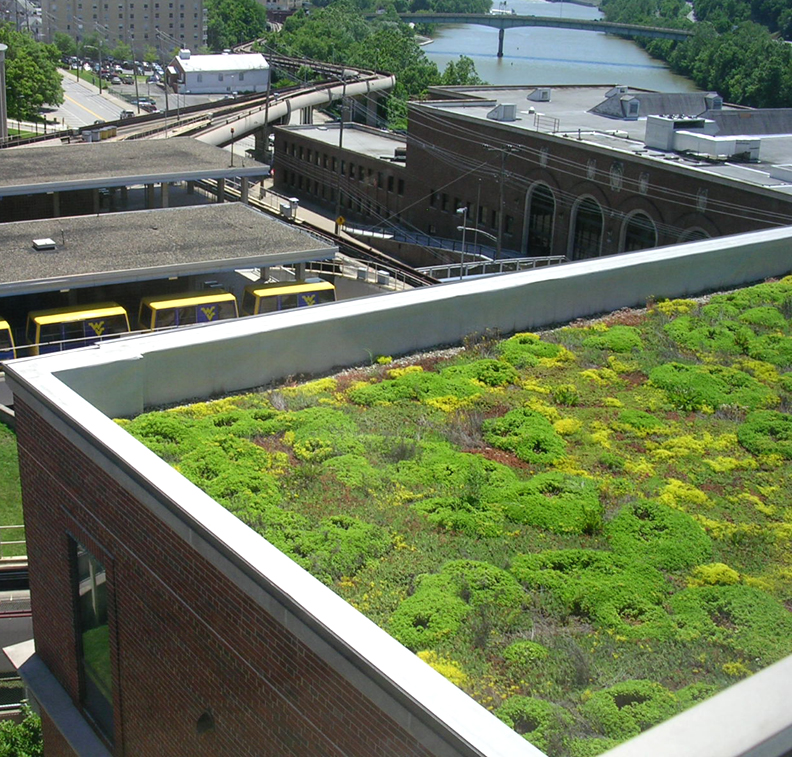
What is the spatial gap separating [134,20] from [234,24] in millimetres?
15713

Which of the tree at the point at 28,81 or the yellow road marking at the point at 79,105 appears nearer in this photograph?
the tree at the point at 28,81

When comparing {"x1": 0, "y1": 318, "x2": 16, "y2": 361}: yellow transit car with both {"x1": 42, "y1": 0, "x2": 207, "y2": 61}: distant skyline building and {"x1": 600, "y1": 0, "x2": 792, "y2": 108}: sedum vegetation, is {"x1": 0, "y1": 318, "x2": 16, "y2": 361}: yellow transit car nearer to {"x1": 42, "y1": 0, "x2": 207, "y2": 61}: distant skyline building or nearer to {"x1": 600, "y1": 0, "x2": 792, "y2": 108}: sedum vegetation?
{"x1": 600, "y1": 0, "x2": 792, "y2": 108}: sedum vegetation

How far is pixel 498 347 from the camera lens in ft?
45.4

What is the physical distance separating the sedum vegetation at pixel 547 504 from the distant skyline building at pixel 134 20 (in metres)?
153

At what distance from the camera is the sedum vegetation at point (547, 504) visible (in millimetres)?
7582

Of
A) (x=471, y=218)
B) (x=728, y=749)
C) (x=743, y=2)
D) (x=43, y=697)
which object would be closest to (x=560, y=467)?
(x=728, y=749)

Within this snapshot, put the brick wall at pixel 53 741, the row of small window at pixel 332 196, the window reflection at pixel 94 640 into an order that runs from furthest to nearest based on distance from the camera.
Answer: the row of small window at pixel 332 196 < the brick wall at pixel 53 741 < the window reflection at pixel 94 640

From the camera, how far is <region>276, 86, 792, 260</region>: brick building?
141ft

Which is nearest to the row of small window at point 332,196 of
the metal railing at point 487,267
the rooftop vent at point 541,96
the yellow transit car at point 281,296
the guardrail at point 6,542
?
the rooftop vent at point 541,96

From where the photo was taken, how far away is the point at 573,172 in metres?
49.2

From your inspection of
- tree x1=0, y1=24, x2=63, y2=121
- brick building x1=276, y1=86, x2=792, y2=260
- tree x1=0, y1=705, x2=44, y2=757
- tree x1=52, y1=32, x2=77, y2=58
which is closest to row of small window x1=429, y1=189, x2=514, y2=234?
brick building x1=276, y1=86, x2=792, y2=260

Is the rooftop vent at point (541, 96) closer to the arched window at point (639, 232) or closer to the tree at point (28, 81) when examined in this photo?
the arched window at point (639, 232)

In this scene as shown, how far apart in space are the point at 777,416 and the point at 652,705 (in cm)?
600

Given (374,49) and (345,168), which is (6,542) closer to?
(345,168)
